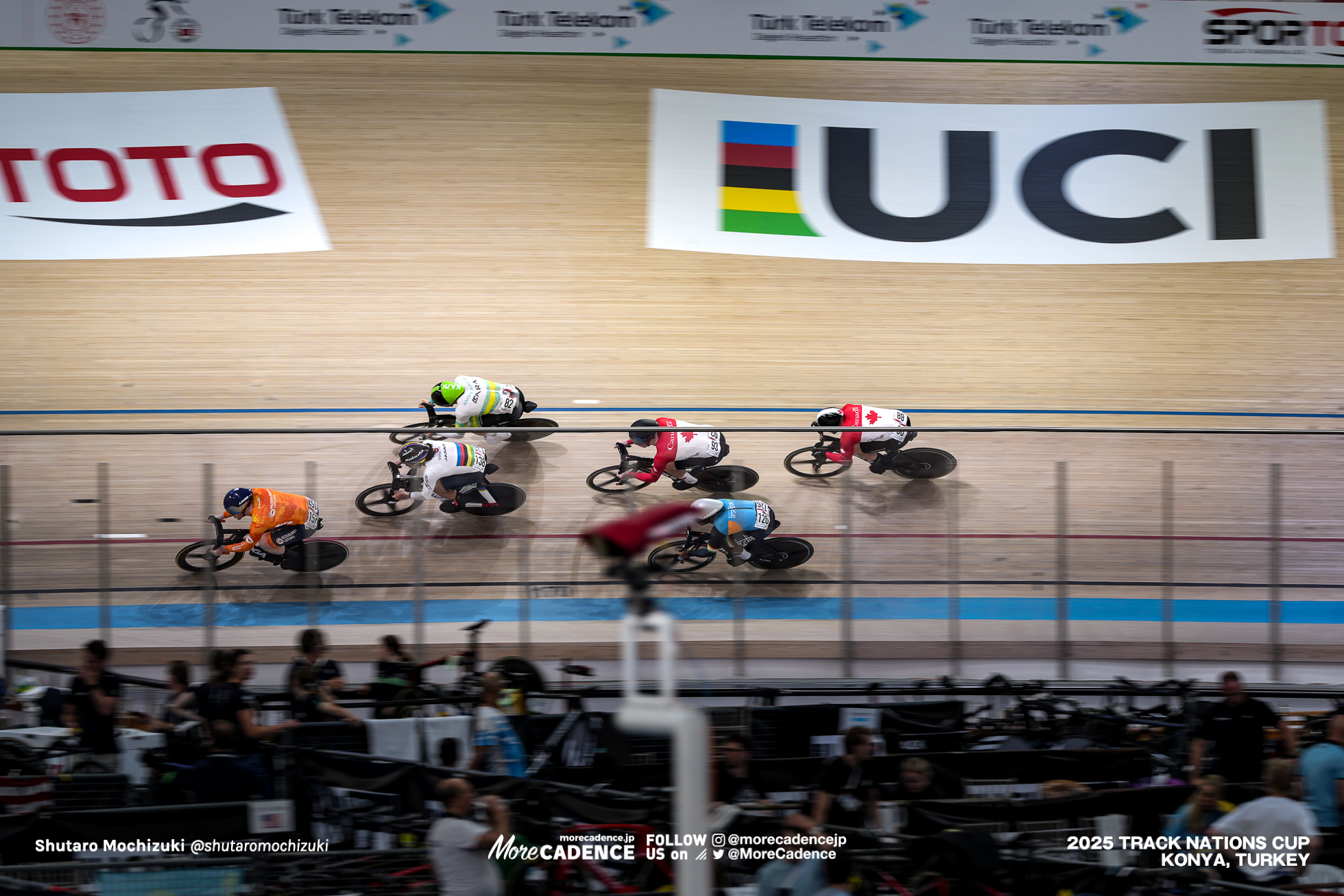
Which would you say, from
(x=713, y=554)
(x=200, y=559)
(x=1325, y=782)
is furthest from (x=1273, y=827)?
(x=200, y=559)

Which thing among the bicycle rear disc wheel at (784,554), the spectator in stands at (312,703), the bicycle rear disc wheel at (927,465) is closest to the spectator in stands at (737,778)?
the spectator in stands at (312,703)

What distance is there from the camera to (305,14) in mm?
12875

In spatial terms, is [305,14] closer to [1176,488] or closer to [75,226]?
[75,226]

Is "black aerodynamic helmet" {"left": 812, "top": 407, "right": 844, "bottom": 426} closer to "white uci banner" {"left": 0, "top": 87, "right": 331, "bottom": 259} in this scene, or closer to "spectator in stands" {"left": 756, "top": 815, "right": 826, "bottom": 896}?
"spectator in stands" {"left": 756, "top": 815, "right": 826, "bottom": 896}

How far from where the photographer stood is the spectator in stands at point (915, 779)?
521cm

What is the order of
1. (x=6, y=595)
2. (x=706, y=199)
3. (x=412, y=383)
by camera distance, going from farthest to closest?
1. (x=706, y=199)
2. (x=412, y=383)
3. (x=6, y=595)

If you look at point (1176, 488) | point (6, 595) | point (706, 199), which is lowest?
point (6, 595)

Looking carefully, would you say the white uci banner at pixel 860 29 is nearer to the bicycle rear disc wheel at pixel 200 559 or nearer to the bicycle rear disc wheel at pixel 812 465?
the bicycle rear disc wheel at pixel 812 465

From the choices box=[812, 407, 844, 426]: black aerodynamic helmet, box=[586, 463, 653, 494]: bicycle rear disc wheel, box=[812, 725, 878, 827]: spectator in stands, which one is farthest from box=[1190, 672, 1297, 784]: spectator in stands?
box=[586, 463, 653, 494]: bicycle rear disc wheel

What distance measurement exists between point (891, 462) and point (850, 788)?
10.6 feet

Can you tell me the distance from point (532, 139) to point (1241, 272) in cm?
844

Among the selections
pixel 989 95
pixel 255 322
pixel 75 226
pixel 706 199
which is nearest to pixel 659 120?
pixel 706 199

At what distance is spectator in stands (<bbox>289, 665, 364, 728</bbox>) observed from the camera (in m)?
6.34

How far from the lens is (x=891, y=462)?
809 centimetres
